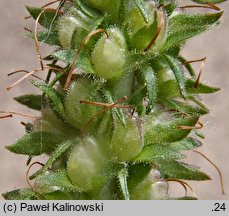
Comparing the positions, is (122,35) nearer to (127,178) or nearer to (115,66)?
(115,66)

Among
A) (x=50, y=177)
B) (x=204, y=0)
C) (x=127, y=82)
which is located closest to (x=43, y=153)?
(x=50, y=177)

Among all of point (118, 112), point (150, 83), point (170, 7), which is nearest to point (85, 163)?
point (118, 112)

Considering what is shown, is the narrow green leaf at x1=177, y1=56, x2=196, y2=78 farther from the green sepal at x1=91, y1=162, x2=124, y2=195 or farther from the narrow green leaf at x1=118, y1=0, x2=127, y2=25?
the green sepal at x1=91, y1=162, x2=124, y2=195

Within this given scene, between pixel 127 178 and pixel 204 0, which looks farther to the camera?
pixel 204 0

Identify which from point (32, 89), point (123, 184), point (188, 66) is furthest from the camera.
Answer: point (32, 89)

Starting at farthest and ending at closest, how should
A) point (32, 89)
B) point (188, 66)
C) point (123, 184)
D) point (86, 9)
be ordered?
point (32, 89), point (188, 66), point (86, 9), point (123, 184)

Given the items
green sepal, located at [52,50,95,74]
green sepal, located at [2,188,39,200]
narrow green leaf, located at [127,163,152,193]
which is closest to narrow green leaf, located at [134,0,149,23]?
green sepal, located at [52,50,95,74]

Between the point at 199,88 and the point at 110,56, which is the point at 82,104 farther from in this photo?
the point at 199,88
